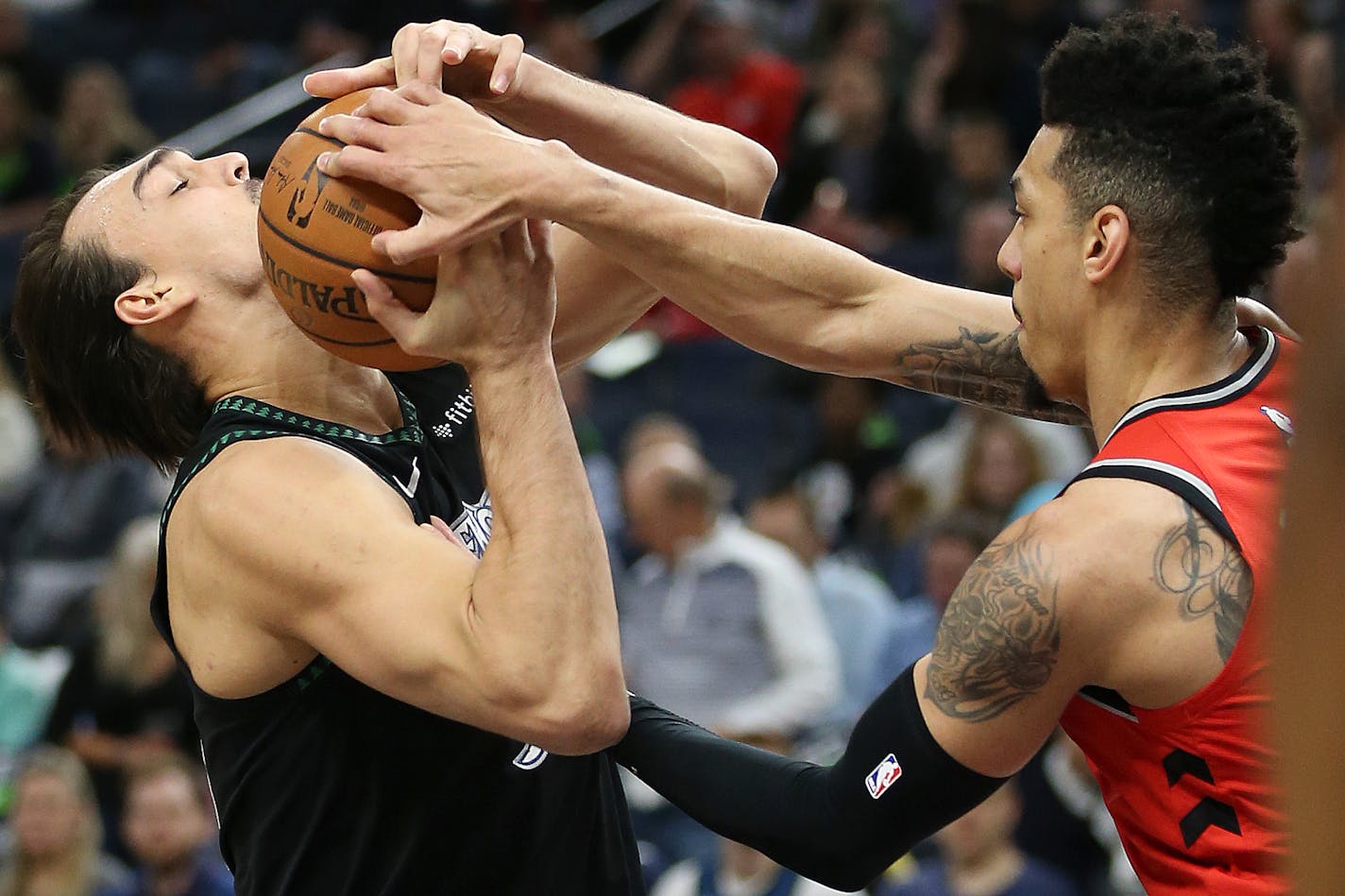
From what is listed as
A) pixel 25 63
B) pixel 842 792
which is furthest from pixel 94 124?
pixel 842 792

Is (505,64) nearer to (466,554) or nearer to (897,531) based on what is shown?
(466,554)

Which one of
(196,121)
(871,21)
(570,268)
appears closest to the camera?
(570,268)

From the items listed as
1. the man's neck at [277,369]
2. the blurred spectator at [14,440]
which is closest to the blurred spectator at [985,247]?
the blurred spectator at [14,440]

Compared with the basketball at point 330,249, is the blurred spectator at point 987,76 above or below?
below

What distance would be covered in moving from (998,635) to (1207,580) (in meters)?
0.32

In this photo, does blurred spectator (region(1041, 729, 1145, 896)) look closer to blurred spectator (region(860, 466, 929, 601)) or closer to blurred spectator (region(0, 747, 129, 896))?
blurred spectator (region(860, 466, 929, 601))

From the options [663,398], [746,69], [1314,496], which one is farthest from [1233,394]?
[746,69]

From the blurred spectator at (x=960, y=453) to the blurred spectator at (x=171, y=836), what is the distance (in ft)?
11.4

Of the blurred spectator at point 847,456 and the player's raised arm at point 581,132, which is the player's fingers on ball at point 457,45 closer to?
the player's raised arm at point 581,132

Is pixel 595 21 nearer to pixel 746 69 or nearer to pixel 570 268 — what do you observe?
pixel 746 69

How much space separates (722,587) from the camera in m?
7.43

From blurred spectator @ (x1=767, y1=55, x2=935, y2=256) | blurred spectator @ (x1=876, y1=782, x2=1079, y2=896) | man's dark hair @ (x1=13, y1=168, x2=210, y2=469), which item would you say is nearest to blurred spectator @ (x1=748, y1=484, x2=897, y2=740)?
blurred spectator @ (x1=876, y1=782, x2=1079, y2=896)

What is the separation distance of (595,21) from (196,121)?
2.78 metres

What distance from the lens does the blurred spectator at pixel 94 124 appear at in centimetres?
1049
